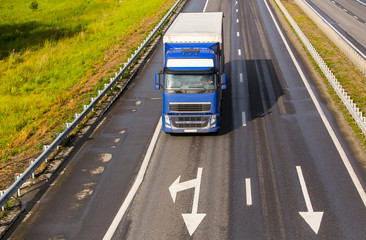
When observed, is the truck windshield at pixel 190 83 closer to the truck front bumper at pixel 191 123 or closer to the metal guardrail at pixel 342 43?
the truck front bumper at pixel 191 123

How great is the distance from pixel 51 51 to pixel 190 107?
21.6 metres

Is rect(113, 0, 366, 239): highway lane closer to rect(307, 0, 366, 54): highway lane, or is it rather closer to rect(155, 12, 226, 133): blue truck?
rect(155, 12, 226, 133): blue truck

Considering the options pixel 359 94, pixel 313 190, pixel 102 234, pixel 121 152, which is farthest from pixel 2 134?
pixel 359 94

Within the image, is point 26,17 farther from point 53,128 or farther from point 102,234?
point 102,234

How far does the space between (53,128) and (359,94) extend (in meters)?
16.4

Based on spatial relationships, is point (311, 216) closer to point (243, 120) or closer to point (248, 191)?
point (248, 191)

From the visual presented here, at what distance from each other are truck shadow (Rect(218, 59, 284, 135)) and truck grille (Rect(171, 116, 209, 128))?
142 centimetres

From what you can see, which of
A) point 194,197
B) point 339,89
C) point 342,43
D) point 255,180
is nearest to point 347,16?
point 342,43

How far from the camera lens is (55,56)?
34.0 metres

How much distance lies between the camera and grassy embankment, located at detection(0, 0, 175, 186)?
21.5m

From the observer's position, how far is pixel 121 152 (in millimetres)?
17297

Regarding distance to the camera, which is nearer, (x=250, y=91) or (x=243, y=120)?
(x=243, y=120)

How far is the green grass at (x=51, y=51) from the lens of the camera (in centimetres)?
2236

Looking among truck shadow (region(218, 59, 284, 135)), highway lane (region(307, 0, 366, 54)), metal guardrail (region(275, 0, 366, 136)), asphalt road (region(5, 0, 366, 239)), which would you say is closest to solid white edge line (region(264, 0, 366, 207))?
asphalt road (region(5, 0, 366, 239))
